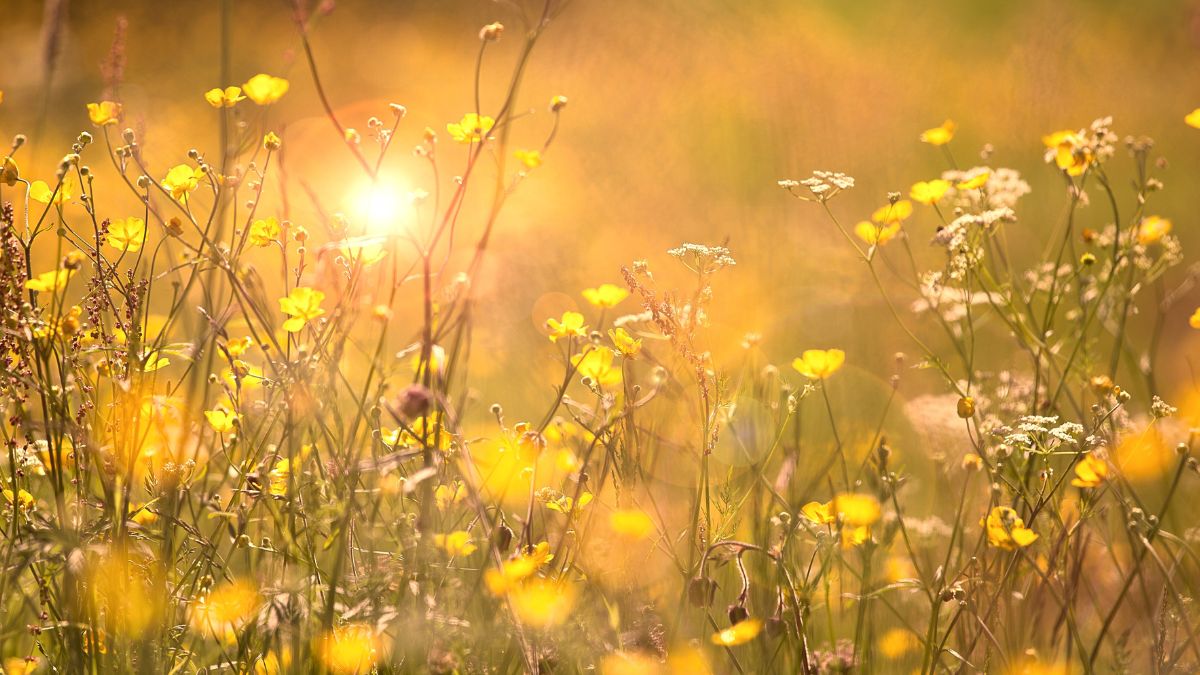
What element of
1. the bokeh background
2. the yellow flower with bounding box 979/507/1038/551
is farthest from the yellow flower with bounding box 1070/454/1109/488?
the bokeh background

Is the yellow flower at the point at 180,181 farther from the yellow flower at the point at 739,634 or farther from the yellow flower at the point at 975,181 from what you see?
the yellow flower at the point at 975,181

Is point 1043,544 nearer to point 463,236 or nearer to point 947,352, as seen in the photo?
point 947,352

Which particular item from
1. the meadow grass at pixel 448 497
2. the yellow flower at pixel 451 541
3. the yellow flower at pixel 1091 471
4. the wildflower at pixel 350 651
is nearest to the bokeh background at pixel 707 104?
the meadow grass at pixel 448 497

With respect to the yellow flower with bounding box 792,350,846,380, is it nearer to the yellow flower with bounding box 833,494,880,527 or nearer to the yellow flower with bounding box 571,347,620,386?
the yellow flower with bounding box 833,494,880,527

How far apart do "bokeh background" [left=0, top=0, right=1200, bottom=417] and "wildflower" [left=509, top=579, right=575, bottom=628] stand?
2319mm

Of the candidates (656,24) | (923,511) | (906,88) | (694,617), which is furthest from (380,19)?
(694,617)

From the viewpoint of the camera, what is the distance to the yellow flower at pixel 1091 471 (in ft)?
4.90

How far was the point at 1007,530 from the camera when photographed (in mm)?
1470

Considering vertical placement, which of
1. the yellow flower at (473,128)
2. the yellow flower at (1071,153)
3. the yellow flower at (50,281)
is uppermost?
the yellow flower at (1071,153)

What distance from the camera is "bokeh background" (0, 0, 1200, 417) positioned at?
4.16 metres

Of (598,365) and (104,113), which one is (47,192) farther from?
(598,365)

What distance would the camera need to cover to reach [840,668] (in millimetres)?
1317

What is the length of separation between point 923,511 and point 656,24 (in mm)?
3436

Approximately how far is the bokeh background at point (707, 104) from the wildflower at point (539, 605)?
7.61ft
